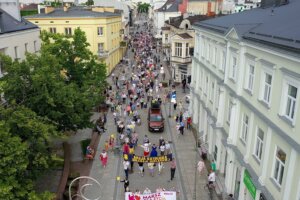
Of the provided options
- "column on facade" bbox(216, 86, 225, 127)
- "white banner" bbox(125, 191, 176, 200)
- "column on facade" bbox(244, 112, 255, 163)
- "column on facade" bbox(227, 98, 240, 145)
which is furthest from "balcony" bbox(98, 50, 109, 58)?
"column on facade" bbox(244, 112, 255, 163)

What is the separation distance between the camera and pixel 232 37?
20.1 meters

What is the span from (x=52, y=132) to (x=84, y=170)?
7.92m

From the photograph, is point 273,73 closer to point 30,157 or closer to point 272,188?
point 272,188

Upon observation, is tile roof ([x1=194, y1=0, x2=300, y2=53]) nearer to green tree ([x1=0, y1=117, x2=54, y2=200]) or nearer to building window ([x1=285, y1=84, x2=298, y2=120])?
building window ([x1=285, y1=84, x2=298, y2=120])

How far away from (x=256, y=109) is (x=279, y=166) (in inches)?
135

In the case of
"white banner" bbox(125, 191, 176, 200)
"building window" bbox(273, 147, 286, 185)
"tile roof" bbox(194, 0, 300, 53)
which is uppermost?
"tile roof" bbox(194, 0, 300, 53)

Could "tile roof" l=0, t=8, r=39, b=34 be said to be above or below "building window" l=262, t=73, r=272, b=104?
above

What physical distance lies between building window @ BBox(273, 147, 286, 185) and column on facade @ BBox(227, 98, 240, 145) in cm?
524

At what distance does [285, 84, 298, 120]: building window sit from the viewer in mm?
13289

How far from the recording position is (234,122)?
20.0 metres

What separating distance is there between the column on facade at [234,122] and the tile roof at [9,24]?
1826 centimetres

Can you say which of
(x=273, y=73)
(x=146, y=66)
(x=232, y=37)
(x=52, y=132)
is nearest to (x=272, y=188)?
(x=273, y=73)

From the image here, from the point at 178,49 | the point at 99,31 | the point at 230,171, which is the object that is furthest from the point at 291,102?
the point at 99,31

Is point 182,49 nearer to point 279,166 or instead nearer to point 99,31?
point 99,31
